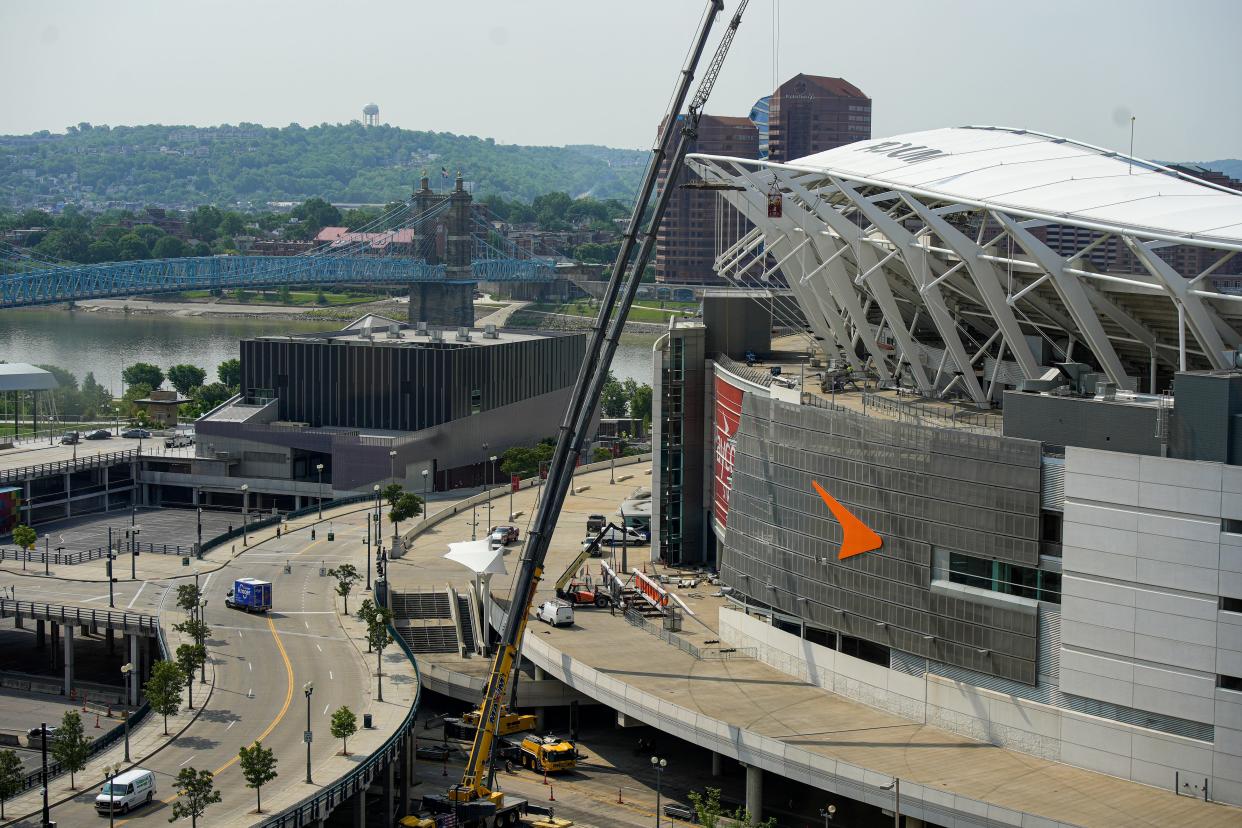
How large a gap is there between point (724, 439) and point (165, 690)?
20.1 m

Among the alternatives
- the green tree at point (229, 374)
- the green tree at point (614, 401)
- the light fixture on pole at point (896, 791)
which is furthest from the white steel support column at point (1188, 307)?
the green tree at point (229, 374)

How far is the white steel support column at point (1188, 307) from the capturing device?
35.8 m

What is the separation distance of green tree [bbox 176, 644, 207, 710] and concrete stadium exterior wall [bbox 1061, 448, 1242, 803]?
70.3ft

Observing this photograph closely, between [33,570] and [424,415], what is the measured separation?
25340 millimetres

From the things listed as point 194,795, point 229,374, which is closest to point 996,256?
point 194,795

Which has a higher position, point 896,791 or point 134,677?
point 896,791

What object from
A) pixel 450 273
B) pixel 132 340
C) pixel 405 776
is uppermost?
pixel 450 273

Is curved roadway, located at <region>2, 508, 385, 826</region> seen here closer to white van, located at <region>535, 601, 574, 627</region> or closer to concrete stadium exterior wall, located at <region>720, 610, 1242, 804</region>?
white van, located at <region>535, 601, 574, 627</region>

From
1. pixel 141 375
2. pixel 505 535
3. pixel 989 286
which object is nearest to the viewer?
pixel 989 286

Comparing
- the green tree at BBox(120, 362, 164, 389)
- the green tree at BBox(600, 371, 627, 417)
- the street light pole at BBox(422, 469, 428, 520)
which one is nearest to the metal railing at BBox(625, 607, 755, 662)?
the street light pole at BBox(422, 469, 428, 520)

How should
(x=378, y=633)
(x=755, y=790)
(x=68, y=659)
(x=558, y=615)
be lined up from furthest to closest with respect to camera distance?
(x=68, y=659), (x=558, y=615), (x=378, y=633), (x=755, y=790)

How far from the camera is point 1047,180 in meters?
42.6

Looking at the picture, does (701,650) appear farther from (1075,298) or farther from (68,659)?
(68,659)

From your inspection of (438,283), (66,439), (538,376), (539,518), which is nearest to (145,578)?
(539,518)
